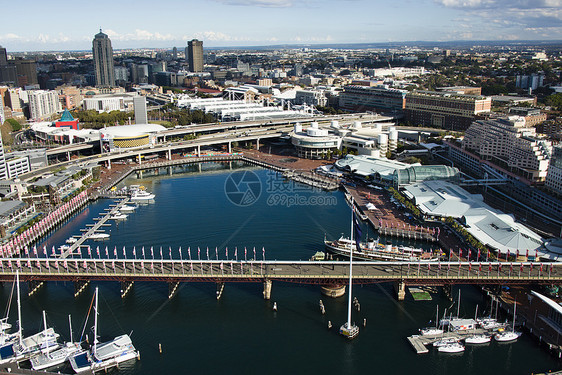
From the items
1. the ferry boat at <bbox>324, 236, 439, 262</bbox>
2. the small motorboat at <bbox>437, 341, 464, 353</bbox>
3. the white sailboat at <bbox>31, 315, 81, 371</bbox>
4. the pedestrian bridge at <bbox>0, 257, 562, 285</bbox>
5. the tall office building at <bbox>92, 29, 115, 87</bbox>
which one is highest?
the tall office building at <bbox>92, 29, 115, 87</bbox>

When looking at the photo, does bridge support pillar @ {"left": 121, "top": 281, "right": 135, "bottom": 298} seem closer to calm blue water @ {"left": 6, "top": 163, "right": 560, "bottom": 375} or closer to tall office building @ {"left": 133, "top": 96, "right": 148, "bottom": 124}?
calm blue water @ {"left": 6, "top": 163, "right": 560, "bottom": 375}

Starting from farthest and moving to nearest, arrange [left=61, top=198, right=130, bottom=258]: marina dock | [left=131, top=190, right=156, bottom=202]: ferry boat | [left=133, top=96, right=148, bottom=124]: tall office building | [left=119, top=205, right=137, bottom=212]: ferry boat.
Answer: [left=133, top=96, right=148, bottom=124]: tall office building
[left=131, top=190, right=156, bottom=202]: ferry boat
[left=119, top=205, right=137, bottom=212]: ferry boat
[left=61, top=198, right=130, bottom=258]: marina dock

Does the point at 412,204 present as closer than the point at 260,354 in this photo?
No

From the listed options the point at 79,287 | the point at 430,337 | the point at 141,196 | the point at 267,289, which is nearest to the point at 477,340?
the point at 430,337

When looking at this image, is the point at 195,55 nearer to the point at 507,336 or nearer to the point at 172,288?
the point at 172,288

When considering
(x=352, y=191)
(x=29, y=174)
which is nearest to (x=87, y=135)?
(x=29, y=174)

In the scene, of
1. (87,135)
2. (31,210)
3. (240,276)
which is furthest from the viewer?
(87,135)

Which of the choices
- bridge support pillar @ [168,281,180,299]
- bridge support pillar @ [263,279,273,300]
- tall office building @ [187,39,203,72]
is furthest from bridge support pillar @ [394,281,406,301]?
tall office building @ [187,39,203,72]

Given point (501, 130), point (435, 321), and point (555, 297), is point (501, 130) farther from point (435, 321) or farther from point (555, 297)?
point (435, 321)
